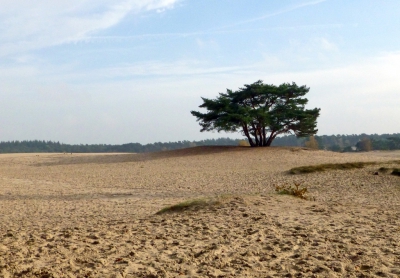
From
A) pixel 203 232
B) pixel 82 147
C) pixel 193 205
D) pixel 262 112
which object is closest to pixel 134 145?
pixel 82 147

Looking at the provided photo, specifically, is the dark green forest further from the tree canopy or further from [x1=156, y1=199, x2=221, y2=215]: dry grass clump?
[x1=156, y1=199, x2=221, y2=215]: dry grass clump

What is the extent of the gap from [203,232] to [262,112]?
75.1ft

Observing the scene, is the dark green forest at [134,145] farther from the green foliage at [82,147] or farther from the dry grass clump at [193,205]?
the dry grass clump at [193,205]

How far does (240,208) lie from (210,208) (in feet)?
1.96

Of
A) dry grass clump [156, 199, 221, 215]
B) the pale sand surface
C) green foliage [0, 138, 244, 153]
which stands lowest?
the pale sand surface

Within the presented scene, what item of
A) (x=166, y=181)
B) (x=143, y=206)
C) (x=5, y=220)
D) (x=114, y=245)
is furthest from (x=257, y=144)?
(x=114, y=245)

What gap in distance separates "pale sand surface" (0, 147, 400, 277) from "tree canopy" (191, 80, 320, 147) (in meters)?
14.6

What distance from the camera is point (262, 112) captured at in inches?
1163

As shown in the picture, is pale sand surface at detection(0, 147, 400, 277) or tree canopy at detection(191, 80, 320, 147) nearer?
pale sand surface at detection(0, 147, 400, 277)

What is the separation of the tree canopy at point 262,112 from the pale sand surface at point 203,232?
47.8 ft

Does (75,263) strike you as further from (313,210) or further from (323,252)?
(313,210)

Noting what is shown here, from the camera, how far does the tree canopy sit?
98.8 ft

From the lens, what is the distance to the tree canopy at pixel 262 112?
30.1 meters

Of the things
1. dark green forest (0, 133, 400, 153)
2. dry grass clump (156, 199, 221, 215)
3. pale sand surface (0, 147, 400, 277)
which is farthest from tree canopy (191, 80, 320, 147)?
dark green forest (0, 133, 400, 153)
